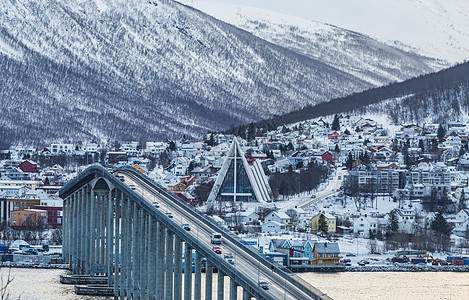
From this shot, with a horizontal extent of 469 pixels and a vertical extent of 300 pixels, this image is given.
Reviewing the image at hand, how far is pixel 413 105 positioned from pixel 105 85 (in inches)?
2420

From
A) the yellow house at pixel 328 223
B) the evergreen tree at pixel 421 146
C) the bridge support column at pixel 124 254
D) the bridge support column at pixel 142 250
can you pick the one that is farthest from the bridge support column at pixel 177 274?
the evergreen tree at pixel 421 146

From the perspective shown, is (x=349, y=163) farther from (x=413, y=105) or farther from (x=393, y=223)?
(x=413, y=105)

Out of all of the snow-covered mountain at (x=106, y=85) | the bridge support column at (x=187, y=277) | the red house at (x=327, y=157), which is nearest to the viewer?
the bridge support column at (x=187, y=277)

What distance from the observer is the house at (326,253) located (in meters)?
52.4

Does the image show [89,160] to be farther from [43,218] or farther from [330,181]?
[43,218]

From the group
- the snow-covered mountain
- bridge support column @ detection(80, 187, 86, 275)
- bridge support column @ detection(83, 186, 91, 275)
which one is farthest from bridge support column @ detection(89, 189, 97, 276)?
the snow-covered mountain

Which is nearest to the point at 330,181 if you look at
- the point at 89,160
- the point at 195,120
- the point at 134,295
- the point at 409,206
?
the point at 409,206

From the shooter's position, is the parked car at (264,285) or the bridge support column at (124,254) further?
the bridge support column at (124,254)

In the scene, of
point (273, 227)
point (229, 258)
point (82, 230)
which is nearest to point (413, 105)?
point (273, 227)

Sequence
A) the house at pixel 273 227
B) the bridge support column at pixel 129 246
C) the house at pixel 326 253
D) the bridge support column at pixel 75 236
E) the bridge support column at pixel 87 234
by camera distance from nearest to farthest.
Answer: the bridge support column at pixel 129 246 < the bridge support column at pixel 87 234 < the bridge support column at pixel 75 236 < the house at pixel 326 253 < the house at pixel 273 227

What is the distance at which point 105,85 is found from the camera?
167 meters

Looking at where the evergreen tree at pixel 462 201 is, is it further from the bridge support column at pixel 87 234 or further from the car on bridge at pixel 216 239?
the car on bridge at pixel 216 239

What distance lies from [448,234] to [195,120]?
101468 millimetres

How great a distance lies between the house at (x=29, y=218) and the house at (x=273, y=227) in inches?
487
